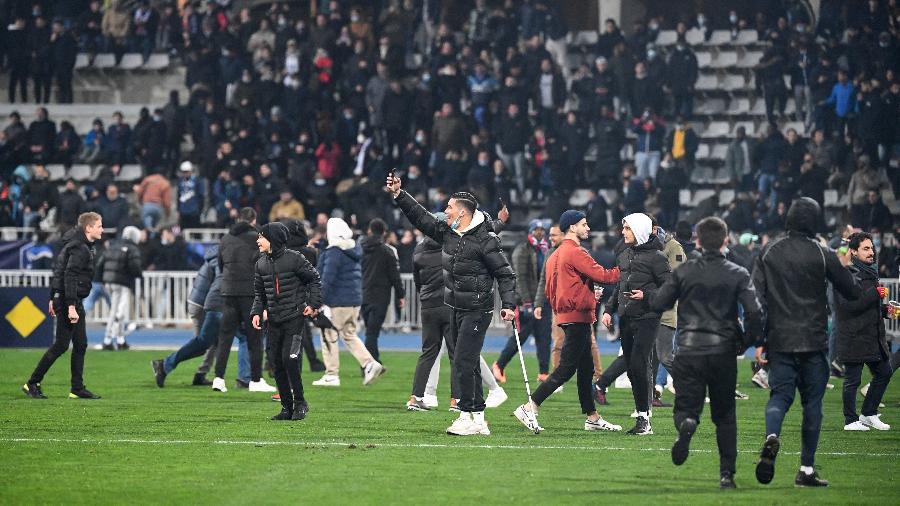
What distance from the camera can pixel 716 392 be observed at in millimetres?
10266

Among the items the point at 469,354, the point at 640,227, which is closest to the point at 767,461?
the point at 469,354

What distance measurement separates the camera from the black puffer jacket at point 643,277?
1360cm

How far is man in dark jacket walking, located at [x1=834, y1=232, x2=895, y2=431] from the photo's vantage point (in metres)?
13.7

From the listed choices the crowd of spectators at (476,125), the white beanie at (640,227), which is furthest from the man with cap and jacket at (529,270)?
the crowd of spectators at (476,125)

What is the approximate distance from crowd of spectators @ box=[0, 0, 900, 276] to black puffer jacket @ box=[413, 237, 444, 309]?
1357 cm

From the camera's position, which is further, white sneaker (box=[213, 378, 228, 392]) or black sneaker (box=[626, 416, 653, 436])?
white sneaker (box=[213, 378, 228, 392])

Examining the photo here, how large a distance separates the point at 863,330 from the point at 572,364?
2605mm

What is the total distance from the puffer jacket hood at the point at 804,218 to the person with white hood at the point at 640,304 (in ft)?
10.1

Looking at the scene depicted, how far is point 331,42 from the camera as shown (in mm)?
34312

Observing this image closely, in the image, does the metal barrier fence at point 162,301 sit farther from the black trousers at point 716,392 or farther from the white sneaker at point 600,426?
the black trousers at point 716,392

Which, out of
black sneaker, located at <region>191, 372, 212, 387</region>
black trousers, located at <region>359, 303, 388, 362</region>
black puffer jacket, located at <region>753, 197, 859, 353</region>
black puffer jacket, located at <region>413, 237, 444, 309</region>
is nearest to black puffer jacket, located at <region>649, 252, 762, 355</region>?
black puffer jacket, located at <region>753, 197, 859, 353</region>

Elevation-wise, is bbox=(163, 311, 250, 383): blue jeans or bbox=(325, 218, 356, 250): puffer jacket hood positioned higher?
bbox=(325, 218, 356, 250): puffer jacket hood

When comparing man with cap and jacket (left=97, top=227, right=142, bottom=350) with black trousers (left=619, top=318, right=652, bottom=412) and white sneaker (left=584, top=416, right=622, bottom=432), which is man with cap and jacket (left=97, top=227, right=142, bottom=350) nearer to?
white sneaker (left=584, top=416, right=622, bottom=432)

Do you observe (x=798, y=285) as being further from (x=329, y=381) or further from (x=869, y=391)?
(x=329, y=381)
